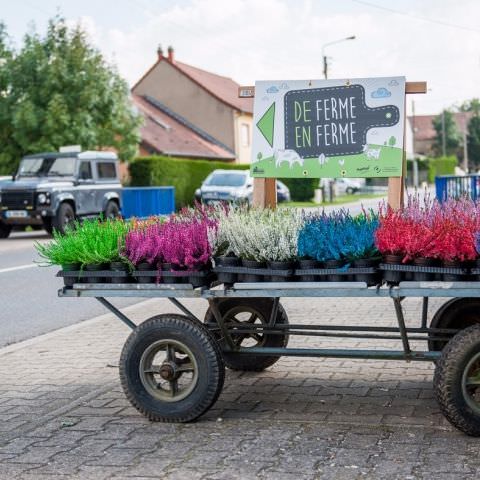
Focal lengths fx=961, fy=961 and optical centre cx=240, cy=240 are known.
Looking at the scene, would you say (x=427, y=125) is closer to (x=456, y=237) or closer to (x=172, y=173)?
(x=172, y=173)

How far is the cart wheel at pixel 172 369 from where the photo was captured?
5281 millimetres

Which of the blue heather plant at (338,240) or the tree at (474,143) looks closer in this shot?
the blue heather plant at (338,240)

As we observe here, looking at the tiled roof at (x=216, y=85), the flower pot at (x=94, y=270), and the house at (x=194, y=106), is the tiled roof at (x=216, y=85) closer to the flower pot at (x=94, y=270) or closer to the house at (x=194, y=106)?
the house at (x=194, y=106)

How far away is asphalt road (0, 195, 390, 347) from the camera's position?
32.1 ft

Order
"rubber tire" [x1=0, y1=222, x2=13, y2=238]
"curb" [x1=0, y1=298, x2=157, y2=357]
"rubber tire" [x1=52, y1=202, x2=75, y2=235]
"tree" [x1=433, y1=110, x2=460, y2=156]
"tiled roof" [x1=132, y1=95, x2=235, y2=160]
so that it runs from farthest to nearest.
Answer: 1. "tree" [x1=433, y1=110, x2=460, y2=156]
2. "tiled roof" [x1=132, y1=95, x2=235, y2=160]
3. "rubber tire" [x1=0, y1=222, x2=13, y2=238]
4. "rubber tire" [x1=52, y1=202, x2=75, y2=235]
5. "curb" [x1=0, y1=298, x2=157, y2=357]

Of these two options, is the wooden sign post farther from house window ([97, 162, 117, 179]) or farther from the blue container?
the blue container

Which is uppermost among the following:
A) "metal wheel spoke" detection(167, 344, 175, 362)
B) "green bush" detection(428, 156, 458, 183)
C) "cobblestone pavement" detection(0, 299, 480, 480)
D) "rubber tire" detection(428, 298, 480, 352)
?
"green bush" detection(428, 156, 458, 183)

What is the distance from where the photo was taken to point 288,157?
6.62 meters

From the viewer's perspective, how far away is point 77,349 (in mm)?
7855

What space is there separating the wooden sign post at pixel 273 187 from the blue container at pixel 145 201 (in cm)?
2360

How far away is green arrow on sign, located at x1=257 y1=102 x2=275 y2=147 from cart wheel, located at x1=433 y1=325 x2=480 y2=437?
2258mm

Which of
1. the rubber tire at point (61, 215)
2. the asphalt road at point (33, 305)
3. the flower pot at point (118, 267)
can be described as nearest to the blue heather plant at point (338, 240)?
the flower pot at point (118, 267)

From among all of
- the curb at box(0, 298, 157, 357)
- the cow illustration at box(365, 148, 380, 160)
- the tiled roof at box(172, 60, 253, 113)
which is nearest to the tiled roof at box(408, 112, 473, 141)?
the tiled roof at box(172, 60, 253, 113)

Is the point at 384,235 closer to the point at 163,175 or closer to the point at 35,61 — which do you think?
the point at 35,61
